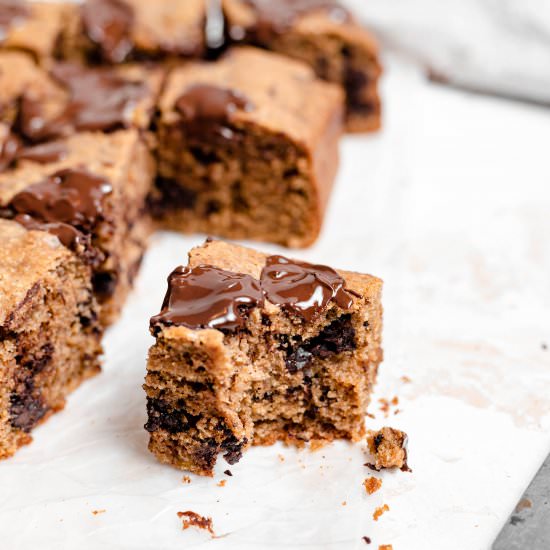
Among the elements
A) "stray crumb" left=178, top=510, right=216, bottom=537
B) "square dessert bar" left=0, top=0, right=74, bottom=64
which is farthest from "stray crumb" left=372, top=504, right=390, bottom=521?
"square dessert bar" left=0, top=0, right=74, bottom=64

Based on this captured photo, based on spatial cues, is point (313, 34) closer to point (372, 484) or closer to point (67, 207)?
point (67, 207)

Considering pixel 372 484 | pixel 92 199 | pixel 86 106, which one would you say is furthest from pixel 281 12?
pixel 372 484

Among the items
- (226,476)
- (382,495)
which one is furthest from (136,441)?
(382,495)

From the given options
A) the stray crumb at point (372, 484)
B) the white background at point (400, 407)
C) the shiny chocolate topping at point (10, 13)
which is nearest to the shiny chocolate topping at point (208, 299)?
the white background at point (400, 407)

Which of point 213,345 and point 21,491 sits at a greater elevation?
point 213,345

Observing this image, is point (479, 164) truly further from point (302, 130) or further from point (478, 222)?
point (302, 130)

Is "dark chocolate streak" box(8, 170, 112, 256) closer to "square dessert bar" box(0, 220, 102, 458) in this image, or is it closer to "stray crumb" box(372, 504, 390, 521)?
"square dessert bar" box(0, 220, 102, 458)

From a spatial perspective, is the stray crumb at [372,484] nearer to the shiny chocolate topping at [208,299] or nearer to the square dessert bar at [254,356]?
the square dessert bar at [254,356]
